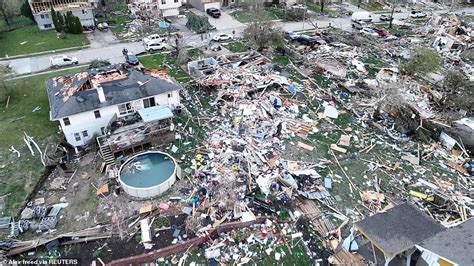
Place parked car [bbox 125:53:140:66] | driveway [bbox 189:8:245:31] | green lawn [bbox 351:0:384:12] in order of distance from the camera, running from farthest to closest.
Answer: green lawn [bbox 351:0:384:12] → driveway [bbox 189:8:245:31] → parked car [bbox 125:53:140:66]

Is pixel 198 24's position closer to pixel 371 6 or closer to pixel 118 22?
pixel 118 22

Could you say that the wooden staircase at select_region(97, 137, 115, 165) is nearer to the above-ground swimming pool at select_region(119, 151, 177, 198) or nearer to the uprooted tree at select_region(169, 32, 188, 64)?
the above-ground swimming pool at select_region(119, 151, 177, 198)

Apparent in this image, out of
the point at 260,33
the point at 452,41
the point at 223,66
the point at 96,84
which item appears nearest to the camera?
the point at 96,84

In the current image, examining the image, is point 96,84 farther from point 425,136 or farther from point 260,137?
point 425,136

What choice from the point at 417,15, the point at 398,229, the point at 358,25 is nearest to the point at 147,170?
the point at 398,229

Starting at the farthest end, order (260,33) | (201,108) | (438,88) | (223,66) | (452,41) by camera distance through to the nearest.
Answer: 1. (452,41)
2. (260,33)
3. (223,66)
4. (438,88)
5. (201,108)

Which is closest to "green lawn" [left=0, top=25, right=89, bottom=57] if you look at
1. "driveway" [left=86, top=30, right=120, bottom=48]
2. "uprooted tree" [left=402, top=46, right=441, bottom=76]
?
"driveway" [left=86, top=30, right=120, bottom=48]

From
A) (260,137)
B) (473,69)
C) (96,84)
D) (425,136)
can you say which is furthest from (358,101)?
(96,84)
